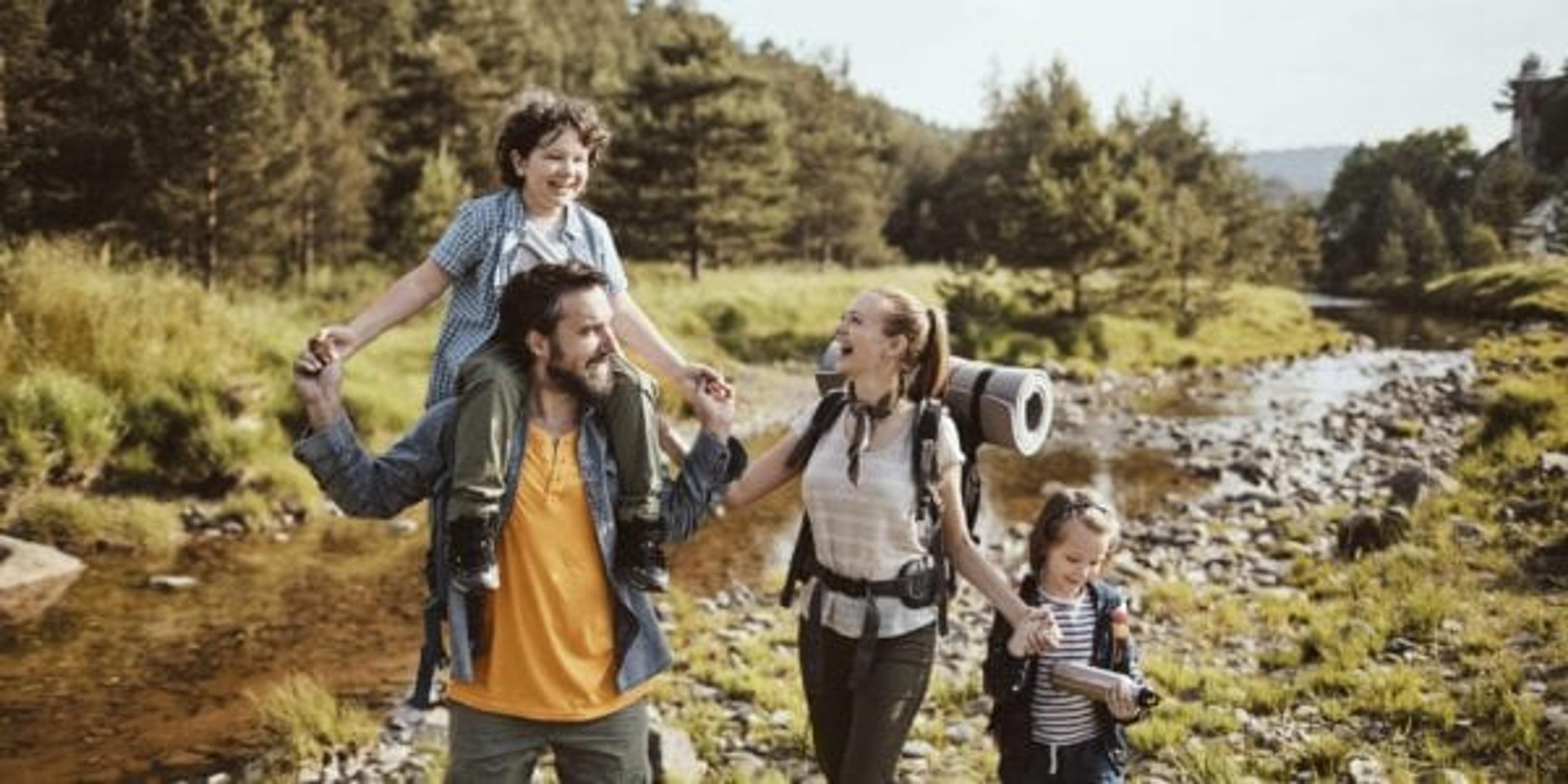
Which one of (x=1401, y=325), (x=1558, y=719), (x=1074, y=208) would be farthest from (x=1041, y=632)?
(x=1401, y=325)

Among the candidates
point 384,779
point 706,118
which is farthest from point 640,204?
point 384,779

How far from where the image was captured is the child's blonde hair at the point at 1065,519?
166 inches

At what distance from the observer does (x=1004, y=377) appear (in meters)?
4.08

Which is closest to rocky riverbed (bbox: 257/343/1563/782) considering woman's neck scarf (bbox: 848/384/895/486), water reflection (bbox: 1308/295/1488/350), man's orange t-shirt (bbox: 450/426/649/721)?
woman's neck scarf (bbox: 848/384/895/486)

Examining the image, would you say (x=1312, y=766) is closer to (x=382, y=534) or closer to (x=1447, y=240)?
(x=382, y=534)

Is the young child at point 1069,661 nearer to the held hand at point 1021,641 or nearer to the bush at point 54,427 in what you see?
the held hand at point 1021,641

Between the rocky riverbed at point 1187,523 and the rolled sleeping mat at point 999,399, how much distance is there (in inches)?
118

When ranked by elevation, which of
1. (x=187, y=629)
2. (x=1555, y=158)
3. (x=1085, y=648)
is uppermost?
(x=1555, y=158)

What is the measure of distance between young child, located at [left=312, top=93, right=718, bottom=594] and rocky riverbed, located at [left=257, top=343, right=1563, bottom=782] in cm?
325

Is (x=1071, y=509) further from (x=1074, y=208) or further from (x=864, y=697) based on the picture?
(x=1074, y=208)

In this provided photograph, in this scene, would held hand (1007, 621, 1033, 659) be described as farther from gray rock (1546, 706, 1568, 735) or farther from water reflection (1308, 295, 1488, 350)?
water reflection (1308, 295, 1488, 350)

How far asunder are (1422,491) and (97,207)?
27533 millimetres

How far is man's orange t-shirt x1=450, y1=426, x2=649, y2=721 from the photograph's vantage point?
3.15 metres

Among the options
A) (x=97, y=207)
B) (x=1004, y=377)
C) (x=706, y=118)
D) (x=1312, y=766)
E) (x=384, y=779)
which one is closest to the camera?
(x=1004, y=377)
